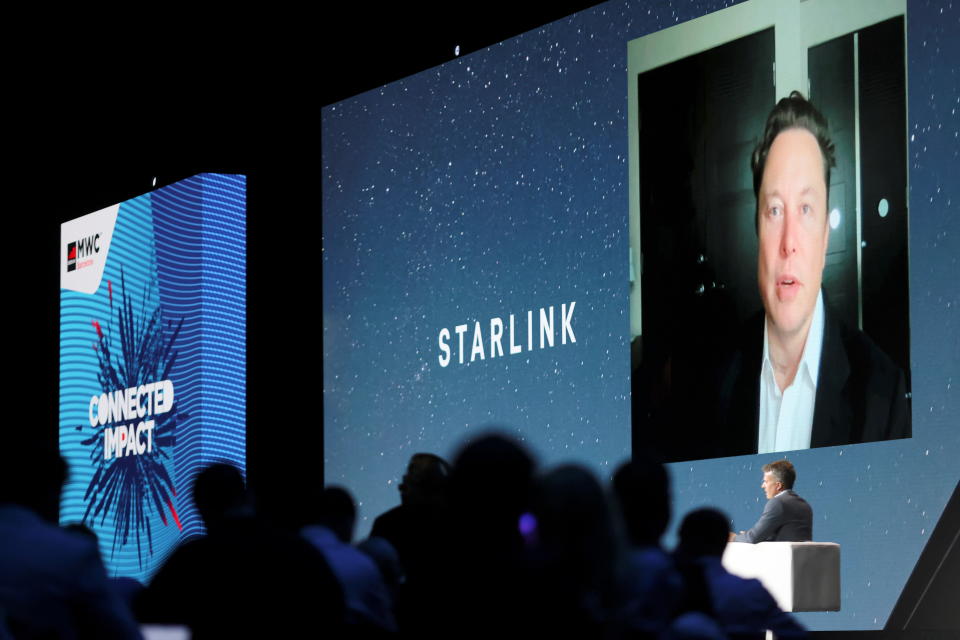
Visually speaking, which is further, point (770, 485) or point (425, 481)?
point (770, 485)

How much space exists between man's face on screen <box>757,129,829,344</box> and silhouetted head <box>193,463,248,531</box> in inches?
166

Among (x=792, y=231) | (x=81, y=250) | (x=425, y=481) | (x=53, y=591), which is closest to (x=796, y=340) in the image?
(x=792, y=231)

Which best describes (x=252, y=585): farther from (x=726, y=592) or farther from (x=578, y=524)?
(x=726, y=592)

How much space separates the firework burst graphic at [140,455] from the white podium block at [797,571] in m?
5.03

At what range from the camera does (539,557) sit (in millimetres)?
1940

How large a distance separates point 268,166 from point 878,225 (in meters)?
4.94

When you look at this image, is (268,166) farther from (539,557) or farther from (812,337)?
(539,557)

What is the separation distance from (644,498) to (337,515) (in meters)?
1.14

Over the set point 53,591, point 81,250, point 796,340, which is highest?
point 81,250

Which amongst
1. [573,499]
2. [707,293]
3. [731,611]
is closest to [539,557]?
[573,499]

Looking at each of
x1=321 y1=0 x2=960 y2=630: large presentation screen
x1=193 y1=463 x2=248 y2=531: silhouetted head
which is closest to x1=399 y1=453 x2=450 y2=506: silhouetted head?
x1=193 y1=463 x2=248 y2=531: silhouetted head

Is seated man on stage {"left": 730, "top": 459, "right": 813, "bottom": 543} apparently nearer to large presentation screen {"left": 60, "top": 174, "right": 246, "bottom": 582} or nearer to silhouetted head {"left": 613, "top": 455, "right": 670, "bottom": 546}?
silhouetted head {"left": 613, "top": 455, "right": 670, "bottom": 546}

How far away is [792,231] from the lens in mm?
6707

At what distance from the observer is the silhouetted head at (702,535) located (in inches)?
116
